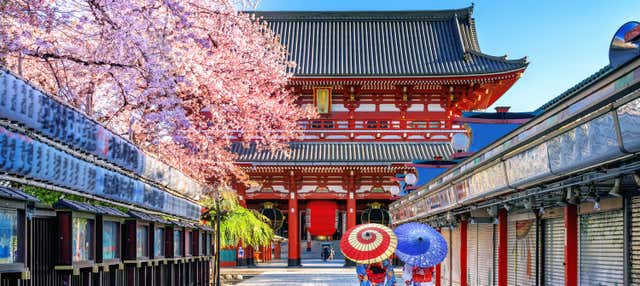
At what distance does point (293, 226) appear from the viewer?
4275 centimetres

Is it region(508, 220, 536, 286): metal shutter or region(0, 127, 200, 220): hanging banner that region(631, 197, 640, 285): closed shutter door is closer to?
region(508, 220, 536, 286): metal shutter

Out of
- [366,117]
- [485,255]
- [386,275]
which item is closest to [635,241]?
[485,255]


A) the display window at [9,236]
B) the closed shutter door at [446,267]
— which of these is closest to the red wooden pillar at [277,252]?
the closed shutter door at [446,267]

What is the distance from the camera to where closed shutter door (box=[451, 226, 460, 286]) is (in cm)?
2073

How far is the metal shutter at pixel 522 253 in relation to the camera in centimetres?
1345

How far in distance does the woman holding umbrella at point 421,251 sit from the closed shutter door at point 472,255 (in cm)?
177

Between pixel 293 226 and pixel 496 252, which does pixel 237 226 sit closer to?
pixel 293 226

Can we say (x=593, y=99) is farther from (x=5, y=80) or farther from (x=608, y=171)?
(x=5, y=80)

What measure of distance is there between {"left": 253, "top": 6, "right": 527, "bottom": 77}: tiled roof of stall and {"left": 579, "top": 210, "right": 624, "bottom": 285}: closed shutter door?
1204 inches

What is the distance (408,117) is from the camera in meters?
42.4

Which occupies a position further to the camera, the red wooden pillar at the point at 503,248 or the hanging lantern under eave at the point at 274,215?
the hanging lantern under eave at the point at 274,215

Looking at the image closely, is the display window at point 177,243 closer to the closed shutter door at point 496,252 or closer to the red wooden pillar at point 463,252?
the closed shutter door at point 496,252

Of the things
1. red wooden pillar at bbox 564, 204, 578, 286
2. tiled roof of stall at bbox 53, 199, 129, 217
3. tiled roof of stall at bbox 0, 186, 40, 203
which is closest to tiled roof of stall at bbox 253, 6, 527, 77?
red wooden pillar at bbox 564, 204, 578, 286

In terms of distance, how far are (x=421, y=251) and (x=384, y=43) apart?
100ft
